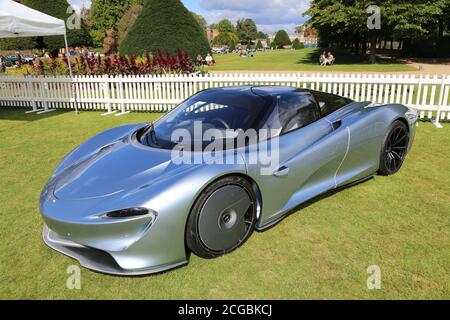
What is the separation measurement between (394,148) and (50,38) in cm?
4527

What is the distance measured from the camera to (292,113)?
3.58m

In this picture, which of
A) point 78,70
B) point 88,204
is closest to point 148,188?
point 88,204

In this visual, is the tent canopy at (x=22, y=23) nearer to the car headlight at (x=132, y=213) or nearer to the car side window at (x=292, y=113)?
the car side window at (x=292, y=113)

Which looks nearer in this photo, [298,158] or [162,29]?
[298,158]

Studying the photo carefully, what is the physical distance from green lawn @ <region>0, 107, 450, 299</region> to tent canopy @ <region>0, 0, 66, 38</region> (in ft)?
19.2

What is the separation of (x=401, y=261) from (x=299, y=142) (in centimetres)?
133

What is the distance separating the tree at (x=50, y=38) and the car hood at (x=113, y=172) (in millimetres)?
43102

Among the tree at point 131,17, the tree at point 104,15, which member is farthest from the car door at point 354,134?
the tree at point 104,15

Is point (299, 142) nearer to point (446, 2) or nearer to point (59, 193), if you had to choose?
point (59, 193)

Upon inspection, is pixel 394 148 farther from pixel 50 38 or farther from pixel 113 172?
pixel 50 38

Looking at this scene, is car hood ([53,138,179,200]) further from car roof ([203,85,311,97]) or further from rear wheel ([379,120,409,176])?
rear wheel ([379,120,409,176])

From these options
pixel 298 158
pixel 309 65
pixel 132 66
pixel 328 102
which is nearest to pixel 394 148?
pixel 328 102

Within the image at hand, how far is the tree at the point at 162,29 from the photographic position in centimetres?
2348
